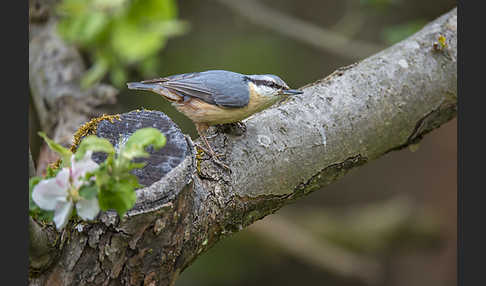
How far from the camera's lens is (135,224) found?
155 centimetres

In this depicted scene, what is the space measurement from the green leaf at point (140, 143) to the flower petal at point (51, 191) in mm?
166

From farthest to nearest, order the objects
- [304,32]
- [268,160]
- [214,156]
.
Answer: [304,32] → [268,160] → [214,156]

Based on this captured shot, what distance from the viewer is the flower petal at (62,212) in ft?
4.40

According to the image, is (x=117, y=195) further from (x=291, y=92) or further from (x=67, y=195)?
(x=291, y=92)

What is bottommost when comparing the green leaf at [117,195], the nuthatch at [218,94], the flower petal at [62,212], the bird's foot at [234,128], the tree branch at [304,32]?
the flower petal at [62,212]

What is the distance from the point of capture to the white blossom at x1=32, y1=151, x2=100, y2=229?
52.2 inches

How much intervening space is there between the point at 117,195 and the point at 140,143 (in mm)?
142

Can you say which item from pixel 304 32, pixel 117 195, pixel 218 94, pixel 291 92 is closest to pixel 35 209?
pixel 117 195

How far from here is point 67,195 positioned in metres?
1.34

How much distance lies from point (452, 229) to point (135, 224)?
12.6 feet

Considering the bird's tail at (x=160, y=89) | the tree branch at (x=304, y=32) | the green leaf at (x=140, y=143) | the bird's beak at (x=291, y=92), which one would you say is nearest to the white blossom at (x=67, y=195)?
the green leaf at (x=140, y=143)

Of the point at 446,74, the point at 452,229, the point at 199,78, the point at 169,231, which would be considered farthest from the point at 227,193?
the point at 452,229

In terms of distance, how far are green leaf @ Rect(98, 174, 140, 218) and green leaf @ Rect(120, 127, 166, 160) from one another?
7cm

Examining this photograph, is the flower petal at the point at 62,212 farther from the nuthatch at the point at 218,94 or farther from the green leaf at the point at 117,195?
the nuthatch at the point at 218,94
